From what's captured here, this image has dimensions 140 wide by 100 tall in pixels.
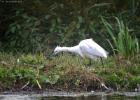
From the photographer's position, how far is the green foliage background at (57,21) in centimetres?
1692

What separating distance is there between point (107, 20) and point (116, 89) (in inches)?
191

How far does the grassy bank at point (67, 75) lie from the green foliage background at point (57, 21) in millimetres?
3203

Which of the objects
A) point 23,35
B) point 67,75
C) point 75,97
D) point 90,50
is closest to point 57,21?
point 23,35

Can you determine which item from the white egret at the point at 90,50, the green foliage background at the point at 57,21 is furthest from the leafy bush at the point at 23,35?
the white egret at the point at 90,50

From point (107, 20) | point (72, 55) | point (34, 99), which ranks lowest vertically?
point (34, 99)

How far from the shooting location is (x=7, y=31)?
17.6m

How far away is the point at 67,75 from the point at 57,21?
459cm

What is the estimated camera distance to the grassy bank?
1258 cm

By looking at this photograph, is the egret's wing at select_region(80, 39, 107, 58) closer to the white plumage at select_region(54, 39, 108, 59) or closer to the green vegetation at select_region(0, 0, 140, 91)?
the white plumage at select_region(54, 39, 108, 59)

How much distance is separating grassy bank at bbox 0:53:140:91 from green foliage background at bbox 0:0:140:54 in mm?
3203

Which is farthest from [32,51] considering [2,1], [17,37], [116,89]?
[116,89]

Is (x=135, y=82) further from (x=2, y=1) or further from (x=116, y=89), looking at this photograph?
(x=2, y=1)

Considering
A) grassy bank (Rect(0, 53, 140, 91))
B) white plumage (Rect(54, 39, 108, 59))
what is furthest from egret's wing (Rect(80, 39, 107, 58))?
grassy bank (Rect(0, 53, 140, 91))

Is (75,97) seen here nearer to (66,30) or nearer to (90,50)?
(90,50)
